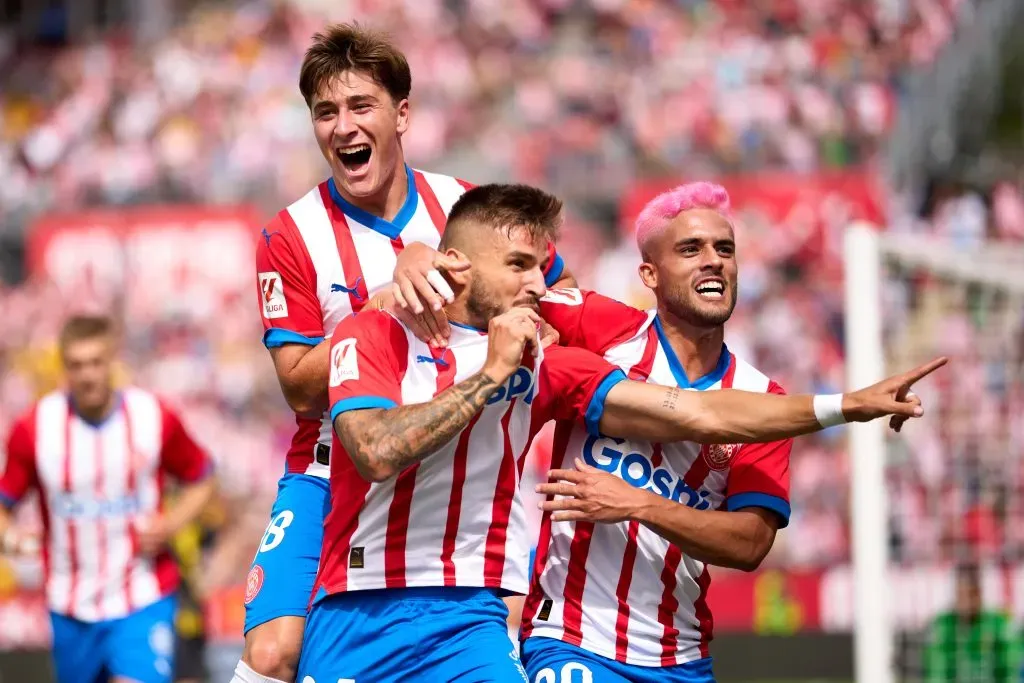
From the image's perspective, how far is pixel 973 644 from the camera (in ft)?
28.9

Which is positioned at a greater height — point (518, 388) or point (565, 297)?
point (565, 297)

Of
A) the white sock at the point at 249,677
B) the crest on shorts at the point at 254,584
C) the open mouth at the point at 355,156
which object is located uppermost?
the open mouth at the point at 355,156

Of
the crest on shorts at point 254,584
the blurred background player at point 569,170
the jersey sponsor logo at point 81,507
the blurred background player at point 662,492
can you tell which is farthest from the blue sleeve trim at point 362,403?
the blurred background player at point 569,170

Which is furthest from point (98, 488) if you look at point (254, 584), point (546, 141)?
point (546, 141)

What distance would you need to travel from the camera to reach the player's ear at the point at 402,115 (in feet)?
15.8

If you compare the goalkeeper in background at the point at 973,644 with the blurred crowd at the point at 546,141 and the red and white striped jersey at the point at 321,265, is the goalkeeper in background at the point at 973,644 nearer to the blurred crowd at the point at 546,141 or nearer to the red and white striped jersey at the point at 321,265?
the blurred crowd at the point at 546,141

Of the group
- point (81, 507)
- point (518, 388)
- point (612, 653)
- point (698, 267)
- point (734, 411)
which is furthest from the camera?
point (81, 507)

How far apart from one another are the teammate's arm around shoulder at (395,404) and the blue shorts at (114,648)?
3763 mm

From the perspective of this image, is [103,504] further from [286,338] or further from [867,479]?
[867,479]

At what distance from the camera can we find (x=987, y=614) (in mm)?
8859

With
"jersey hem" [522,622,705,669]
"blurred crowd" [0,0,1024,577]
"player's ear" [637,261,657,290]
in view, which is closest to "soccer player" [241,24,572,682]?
"player's ear" [637,261,657,290]

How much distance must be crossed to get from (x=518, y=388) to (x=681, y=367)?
0.72 m

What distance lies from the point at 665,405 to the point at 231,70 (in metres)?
15.7

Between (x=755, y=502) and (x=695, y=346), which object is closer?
(x=755, y=502)
